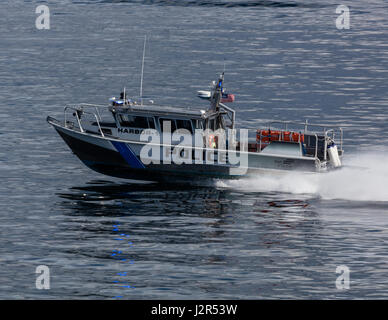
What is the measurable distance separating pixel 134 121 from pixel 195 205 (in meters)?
5.18

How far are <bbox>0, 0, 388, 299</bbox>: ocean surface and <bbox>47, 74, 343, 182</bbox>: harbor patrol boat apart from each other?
85 cm

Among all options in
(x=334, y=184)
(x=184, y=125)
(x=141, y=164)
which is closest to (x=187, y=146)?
(x=184, y=125)

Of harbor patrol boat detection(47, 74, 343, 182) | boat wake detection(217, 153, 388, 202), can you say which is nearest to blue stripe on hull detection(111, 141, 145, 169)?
harbor patrol boat detection(47, 74, 343, 182)

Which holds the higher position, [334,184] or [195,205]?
[334,184]

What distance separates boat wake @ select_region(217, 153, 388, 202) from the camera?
111 ft

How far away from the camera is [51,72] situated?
2987 inches

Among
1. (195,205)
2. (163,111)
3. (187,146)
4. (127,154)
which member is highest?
(163,111)

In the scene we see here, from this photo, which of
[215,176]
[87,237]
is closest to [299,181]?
[215,176]

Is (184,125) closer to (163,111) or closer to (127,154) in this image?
(163,111)

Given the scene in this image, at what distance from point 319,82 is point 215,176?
37.6 metres

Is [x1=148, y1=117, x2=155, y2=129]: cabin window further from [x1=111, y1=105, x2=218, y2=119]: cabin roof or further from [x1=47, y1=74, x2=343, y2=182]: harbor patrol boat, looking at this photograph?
[x1=111, y1=105, x2=218, y2=119]: cabin roof

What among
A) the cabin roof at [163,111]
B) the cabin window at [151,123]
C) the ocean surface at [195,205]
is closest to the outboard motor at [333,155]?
the ocean surface at [195,205]

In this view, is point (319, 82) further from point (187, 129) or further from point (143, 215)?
point (143, 215)

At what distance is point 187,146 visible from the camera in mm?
34344
